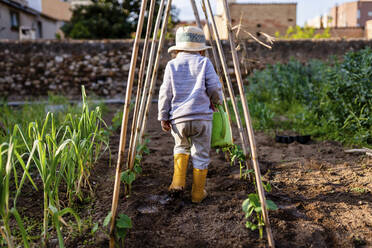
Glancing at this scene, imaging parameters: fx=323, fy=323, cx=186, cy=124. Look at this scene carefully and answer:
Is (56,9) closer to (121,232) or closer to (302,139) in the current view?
(302,139)

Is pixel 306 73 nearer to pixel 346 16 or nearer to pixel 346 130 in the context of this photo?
pixel 346 130

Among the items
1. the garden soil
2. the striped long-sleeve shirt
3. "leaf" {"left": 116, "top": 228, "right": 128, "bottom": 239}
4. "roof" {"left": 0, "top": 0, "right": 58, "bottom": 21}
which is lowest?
the garden soil

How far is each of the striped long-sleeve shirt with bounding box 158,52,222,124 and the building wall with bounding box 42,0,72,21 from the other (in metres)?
20.9

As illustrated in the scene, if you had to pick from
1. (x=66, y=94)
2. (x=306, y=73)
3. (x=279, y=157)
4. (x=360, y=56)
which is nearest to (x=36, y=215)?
(x=279, y=157)

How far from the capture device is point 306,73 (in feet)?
21.1

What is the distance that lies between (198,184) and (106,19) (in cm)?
1885

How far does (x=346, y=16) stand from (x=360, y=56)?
2941 cm

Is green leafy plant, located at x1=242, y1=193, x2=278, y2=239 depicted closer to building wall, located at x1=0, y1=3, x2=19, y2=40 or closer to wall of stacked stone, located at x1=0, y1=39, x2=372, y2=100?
wall of stacked stone, located at x1=0, y1=39, x2=372, y2=100

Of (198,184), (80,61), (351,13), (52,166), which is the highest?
(351,13)

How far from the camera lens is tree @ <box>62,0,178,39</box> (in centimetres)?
1884

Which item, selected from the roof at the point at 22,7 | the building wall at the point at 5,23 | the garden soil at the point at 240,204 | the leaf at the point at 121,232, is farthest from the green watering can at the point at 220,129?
the roof at the point at 22,7

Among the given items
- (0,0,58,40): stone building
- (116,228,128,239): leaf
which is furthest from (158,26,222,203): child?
(0,0,58,40): stone building

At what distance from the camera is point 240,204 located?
7.44 ft

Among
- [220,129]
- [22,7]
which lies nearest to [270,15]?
[22,7]
